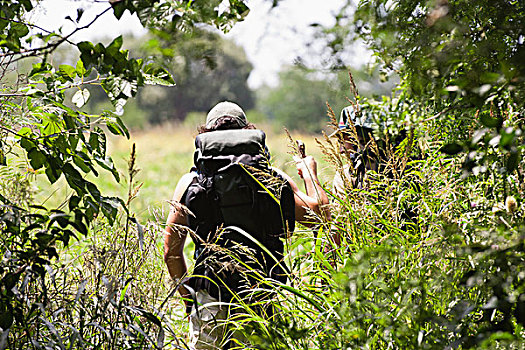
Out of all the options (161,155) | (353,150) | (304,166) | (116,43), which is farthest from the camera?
(161,155)

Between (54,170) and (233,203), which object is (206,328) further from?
(54,170)

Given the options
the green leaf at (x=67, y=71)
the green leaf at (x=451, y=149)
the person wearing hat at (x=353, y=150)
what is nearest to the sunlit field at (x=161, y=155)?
the person wearing hat at (x=353, y=150)

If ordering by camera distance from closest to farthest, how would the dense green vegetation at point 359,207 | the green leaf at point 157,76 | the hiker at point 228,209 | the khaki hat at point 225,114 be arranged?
the dense green vegetation at point 359,207 → the green leaf at point 157,76 → the hiker at point 228,209 → the khaki hat at point 225,114

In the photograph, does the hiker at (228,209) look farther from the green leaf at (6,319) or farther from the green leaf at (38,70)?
the green leaf at (6,319)

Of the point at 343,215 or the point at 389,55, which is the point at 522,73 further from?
the point at 343,215

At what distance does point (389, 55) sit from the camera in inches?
59.9

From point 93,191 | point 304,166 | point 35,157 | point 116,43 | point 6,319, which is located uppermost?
point 304,166

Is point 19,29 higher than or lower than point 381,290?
higher

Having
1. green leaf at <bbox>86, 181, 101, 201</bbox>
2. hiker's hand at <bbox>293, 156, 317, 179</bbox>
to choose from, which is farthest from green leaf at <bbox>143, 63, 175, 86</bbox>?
hiker's hand at <bbox>293, 156, 317, 179</bbox>

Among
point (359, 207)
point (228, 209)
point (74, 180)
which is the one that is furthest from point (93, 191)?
point (359, 207)

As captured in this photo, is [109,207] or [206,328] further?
[206,328]

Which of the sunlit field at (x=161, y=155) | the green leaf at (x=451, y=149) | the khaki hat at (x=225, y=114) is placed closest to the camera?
the green leaf at (x=451, y=149)

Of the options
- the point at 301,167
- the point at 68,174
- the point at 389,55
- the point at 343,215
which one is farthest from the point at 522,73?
the point at 301,167

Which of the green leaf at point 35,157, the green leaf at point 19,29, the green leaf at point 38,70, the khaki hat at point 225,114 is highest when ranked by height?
the khaki hat at point 225,114
